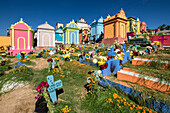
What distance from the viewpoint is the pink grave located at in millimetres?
14461

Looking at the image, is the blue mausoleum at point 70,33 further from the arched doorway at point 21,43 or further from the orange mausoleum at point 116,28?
the arched doorway at point 21,43

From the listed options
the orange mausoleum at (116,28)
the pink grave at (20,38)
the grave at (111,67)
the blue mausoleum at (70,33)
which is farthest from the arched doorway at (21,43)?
the grave at (111,67)

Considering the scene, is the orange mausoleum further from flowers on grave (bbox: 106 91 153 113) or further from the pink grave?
flowers on grave (bbox: 106 91 153 113)

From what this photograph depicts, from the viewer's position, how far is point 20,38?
1520 centimetres

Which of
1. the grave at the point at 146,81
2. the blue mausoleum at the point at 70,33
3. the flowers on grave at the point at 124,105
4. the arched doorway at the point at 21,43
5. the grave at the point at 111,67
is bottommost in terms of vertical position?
the flowers on grave at the point at 124,105

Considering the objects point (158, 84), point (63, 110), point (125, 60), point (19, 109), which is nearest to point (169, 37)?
point (125, 60)

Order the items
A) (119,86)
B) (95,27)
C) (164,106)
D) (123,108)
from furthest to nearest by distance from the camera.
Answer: (95,27), (119,86), (123,108), (164,106)

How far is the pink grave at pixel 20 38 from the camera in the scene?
14461 millimetres

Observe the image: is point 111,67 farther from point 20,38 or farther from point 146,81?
point 20,38

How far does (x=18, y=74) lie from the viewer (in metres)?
4.98

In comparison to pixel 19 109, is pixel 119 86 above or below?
above

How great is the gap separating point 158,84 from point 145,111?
1.25 metres

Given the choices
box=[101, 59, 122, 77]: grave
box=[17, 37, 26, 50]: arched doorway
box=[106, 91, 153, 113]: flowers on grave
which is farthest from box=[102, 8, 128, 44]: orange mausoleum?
box=[17, 37, 26, 50]: arched doorway

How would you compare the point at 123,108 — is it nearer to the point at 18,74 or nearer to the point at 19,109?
the point at 19,109
